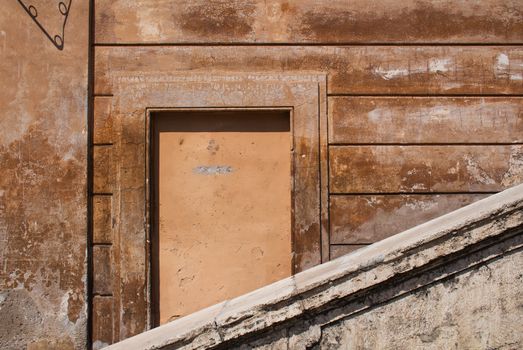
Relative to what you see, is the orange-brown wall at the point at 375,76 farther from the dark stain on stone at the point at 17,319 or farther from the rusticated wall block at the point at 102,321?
the dark stain on stone at the point at 17,319

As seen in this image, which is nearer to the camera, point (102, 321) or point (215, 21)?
point (102, 321)

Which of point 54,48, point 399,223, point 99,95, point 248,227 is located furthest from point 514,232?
point 54,48

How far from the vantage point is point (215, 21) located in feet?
17.7

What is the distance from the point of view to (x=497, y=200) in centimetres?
354

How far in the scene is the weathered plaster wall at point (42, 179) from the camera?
5.21 meters

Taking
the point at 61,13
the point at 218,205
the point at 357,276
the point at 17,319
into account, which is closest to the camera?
the point at 357,276

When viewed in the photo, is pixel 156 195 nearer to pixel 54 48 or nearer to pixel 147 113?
pixel 147 113

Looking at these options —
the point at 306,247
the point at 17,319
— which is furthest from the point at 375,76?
the point at 17,319

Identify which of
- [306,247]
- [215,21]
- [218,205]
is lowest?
[306,247]

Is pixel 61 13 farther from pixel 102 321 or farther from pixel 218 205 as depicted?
pixel 102 321

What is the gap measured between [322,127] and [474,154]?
1269 millimetres

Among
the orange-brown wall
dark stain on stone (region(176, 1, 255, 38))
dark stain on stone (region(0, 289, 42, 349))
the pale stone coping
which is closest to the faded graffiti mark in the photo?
the orange-brown wall

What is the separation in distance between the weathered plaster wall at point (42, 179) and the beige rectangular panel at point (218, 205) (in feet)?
2.16

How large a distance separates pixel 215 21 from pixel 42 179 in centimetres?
192
